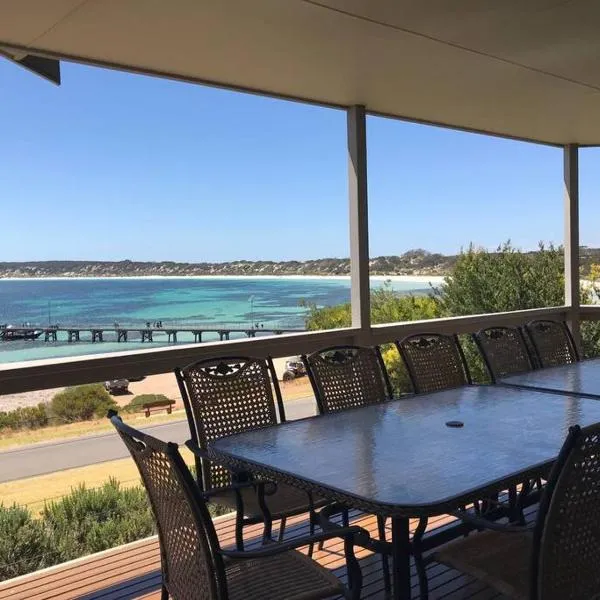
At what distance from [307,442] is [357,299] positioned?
2343mm

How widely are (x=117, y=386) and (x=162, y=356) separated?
1.31 feet

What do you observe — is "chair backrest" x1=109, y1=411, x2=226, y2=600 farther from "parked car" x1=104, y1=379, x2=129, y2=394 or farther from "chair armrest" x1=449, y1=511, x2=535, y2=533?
"parked car" x1=104, y1=379, x2=129, y2=394

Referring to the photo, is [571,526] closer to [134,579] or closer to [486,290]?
[134,579]

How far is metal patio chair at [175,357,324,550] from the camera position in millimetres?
2590

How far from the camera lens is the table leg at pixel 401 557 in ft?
6.24

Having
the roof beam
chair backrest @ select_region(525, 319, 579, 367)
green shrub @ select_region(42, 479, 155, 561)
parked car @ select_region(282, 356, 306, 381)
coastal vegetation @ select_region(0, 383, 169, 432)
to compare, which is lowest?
green shrub @ select_region(42, 479, 155, 561)

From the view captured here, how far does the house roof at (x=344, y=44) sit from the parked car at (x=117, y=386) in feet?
5.52

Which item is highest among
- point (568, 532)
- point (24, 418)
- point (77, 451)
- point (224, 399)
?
point (224, 399)

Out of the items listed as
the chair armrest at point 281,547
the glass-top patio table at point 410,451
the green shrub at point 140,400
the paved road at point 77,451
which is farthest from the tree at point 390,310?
the chair armrest at point 281,547

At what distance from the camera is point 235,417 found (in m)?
2.89

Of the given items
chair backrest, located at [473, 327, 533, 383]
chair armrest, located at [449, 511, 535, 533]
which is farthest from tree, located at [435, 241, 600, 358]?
chair armrest, located at [449, 511, 535, 533]

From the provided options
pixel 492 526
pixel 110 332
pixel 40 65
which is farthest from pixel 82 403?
pixel 110 332

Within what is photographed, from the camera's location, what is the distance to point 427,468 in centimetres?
191

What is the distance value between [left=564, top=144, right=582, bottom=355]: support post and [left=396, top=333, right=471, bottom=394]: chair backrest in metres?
3.08
